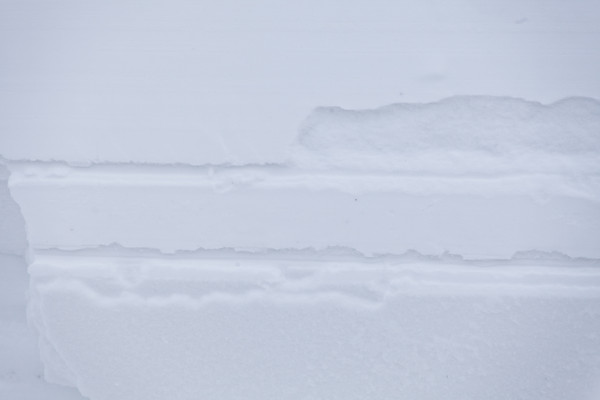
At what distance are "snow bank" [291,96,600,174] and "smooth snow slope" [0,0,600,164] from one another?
0.03m

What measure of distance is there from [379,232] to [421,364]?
0.29m

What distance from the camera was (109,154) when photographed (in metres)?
0.99

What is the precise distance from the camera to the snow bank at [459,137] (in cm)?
92

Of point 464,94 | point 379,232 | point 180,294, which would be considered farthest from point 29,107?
point 464,94

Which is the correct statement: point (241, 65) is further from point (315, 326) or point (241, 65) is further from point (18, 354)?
point (18, 354)

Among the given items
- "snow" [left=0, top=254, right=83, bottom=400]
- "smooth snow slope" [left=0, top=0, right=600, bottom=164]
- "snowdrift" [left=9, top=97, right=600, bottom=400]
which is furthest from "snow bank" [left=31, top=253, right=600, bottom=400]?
"smooth snow slope" [left=0, top=0, right=600, bottom=164]

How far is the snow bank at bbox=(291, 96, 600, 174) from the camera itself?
917 millimetres

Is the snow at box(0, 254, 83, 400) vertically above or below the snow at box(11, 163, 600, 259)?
below

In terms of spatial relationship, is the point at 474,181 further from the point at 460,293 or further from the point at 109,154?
the point at 109,154

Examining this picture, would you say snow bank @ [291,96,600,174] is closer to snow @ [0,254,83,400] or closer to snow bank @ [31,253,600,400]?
snow bank @ [31,253,600,400]

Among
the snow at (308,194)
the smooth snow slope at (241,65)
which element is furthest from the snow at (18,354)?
the smooth snow slope at (241,65)

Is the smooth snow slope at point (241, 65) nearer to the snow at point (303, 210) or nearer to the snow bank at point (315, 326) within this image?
the snow at point (303, 210)

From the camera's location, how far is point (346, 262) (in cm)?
100

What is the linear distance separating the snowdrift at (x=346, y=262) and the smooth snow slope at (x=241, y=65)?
4cm
